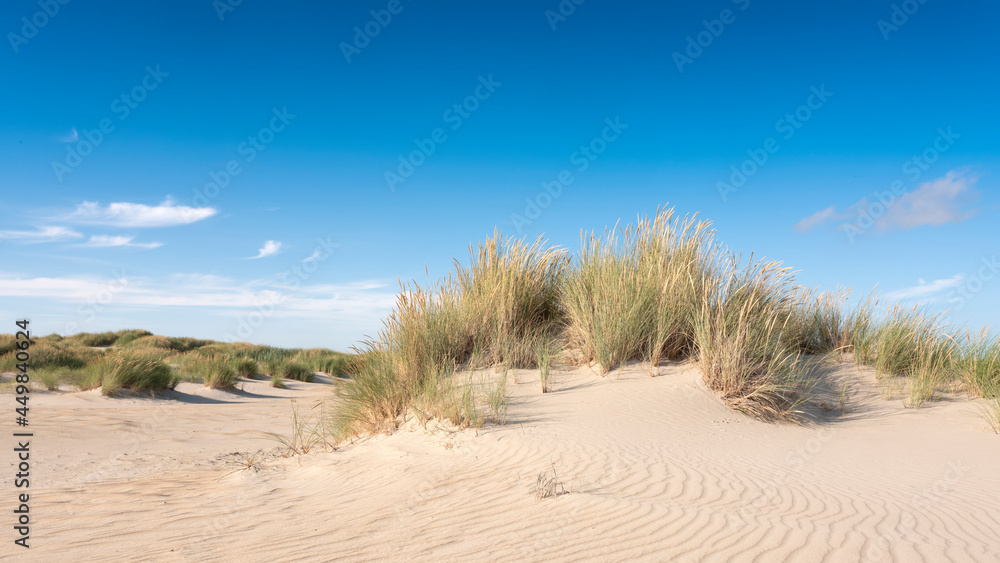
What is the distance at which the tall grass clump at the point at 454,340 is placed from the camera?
278 inches

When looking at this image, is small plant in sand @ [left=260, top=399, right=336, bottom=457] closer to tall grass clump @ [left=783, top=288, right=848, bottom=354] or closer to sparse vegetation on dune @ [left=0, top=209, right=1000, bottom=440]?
sparse vegetation on dune @ [left=0, top=209, right=1000, bottom=440]

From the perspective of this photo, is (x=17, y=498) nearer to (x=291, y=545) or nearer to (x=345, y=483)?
(x=345, y=483)

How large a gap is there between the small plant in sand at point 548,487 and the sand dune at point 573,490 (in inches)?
2.6

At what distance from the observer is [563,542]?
11.8 ft

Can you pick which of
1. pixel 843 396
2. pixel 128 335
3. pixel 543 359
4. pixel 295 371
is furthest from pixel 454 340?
pixel 128 335

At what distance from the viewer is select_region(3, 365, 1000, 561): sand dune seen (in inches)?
145

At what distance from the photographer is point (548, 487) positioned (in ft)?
14.2

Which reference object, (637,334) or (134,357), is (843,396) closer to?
(637,334)

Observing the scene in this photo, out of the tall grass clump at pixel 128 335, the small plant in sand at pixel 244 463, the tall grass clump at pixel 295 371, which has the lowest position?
the small plant in sand at pixel 244 463

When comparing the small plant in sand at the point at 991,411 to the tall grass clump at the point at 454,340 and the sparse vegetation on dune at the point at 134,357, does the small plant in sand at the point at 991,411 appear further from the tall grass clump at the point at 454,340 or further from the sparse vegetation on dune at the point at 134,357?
the sparse vegetation on dune at the point at 134,357

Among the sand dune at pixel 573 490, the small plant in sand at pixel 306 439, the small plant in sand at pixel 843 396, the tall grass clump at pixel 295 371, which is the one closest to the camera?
the sand dune at pixel 573 490

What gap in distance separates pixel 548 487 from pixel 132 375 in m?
11.6

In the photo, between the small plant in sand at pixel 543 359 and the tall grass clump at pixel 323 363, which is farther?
the tall grass clump at pixel 323 363

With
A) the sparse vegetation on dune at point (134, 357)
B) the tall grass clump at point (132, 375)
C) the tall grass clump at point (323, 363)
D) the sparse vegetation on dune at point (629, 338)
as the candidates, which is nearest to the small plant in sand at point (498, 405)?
the sparse vegetation on dune at point (629, 338)
